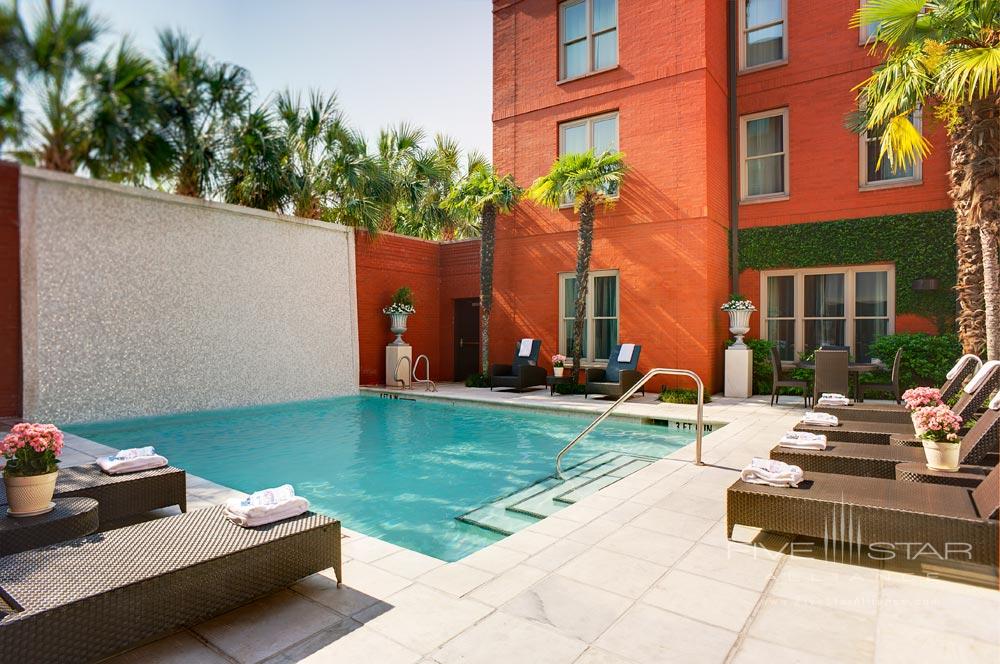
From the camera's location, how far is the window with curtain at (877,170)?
936 centimetres

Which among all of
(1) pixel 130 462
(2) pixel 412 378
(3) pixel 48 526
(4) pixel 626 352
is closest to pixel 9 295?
(1) pixel 130 462

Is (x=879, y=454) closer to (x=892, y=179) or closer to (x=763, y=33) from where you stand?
(x=892, y=179)

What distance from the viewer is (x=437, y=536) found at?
3.81 m

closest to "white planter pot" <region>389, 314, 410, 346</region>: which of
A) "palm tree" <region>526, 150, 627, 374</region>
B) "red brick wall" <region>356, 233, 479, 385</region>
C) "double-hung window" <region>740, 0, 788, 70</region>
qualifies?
"red brick wall" <region>356, 233, 479, 385</region>

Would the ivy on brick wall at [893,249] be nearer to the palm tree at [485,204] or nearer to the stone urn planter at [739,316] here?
the stone urn planter at [739,316]

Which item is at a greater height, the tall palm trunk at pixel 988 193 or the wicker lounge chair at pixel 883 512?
the tall palm trunk at pixel 988 193

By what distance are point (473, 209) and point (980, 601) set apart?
1025 cm

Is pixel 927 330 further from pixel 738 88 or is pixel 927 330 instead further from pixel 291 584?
pixel 291 584

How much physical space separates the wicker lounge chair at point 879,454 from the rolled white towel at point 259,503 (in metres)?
3.36

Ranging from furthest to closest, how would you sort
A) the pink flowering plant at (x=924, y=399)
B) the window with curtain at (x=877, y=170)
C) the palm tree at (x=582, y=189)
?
1. the palm tree at (x=582, y=189)
2. the window with curtain at (x=877, y=170)
3. the pink flowering plant at (x=924, y=399)

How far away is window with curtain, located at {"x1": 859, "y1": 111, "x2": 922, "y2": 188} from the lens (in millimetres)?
9359

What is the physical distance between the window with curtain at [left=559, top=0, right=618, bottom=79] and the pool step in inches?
331

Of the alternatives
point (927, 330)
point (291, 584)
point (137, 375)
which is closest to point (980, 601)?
point (291, 584)

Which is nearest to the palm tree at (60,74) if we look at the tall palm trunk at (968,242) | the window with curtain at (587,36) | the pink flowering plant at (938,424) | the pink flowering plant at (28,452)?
the pink flowering plant at (28,452)
